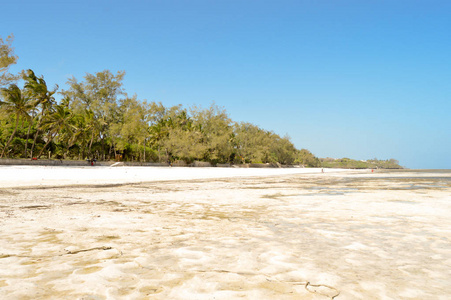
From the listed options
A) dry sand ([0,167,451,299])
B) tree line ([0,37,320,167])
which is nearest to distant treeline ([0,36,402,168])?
tree line ([0,37,320,167])

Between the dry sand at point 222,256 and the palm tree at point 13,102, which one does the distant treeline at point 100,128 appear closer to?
the palm tree at point 13,102

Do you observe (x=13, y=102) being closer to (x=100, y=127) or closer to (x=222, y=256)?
(x=100, y=127)

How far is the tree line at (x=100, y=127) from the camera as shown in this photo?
3790 centimetres

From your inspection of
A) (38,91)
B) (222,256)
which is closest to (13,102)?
(38,91)

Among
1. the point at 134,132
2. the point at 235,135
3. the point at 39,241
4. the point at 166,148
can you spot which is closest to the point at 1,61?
the point at 134,132

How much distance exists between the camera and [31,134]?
142 ft

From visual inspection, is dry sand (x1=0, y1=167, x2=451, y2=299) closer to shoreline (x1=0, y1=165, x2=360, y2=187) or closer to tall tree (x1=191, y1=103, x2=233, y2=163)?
shoreline (x1=0, y1=165, x2=360, y2=187)

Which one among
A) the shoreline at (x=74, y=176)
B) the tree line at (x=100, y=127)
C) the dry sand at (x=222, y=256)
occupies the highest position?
the tree line at (x=100, y=127)

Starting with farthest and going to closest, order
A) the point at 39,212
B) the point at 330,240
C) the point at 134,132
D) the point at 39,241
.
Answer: the point at 134,132 → the point at 39,212 → the point at 330,240 → the point at 39,241

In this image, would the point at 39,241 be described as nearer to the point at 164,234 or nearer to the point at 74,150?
the point at 164,234

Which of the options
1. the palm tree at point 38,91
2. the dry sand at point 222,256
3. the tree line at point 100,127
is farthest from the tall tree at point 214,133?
the dry sand at point 222,256

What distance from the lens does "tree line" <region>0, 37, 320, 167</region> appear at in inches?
1492

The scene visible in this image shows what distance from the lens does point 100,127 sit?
49906mm

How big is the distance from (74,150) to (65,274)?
5365 centimetres
